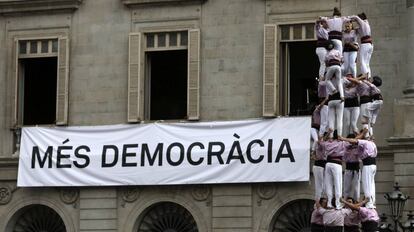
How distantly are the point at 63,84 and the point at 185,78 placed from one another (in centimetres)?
405

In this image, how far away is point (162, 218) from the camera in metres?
39.9

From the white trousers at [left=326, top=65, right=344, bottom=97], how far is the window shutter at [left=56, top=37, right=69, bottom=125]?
16.5 metres

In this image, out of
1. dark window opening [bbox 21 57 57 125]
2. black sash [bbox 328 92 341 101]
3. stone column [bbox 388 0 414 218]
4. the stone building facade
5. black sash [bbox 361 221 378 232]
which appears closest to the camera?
black sash [bbox 361 221 378 232]

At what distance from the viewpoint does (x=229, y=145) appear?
127 ft

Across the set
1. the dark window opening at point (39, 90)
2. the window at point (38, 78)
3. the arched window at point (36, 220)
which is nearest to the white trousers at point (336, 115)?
the window at point (38, 78)

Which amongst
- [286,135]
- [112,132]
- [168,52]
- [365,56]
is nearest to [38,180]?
[112,132]

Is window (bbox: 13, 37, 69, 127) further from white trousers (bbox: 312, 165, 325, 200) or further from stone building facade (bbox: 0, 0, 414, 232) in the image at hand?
white trousers (bbox: 312, 165, 325, 200)

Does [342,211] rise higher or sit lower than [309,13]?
lower

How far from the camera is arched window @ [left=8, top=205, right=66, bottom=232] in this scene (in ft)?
135

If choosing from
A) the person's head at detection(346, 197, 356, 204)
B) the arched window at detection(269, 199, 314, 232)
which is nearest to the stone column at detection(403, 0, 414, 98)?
the arched window at detection(269, 199, 314, 232)

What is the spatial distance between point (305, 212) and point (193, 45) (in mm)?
6335

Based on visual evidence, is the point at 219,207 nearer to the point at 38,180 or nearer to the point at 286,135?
the point at 286,135

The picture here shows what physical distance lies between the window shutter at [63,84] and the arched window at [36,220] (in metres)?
2.95

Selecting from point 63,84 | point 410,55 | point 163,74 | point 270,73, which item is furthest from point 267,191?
point 63,84
